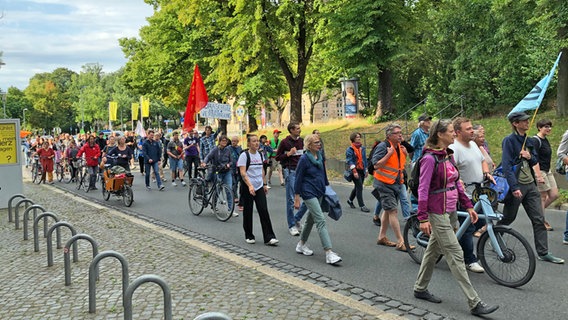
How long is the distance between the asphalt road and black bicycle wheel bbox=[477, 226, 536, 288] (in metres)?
0.11

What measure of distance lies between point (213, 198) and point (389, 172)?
14.4ft

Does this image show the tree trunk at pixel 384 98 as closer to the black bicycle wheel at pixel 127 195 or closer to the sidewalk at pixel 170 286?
the black bicycle wheel at pixel 127 195

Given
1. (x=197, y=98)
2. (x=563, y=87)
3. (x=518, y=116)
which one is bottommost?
(x=518, y=116)

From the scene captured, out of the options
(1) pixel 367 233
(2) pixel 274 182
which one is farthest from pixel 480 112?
(1) pixel 367 233

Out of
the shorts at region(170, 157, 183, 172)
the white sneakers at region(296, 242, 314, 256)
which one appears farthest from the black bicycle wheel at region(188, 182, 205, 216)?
the shorts at region(170, 157, 183, 172)

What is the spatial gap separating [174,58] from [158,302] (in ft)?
98.7

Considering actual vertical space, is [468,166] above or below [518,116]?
below

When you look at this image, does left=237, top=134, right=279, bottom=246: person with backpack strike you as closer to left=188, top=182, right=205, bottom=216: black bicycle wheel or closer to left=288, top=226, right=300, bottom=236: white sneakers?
left=288, top=226, right=300, bottom=236: white sneakers

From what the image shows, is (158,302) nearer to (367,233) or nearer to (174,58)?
(367,233)

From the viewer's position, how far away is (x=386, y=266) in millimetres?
6562

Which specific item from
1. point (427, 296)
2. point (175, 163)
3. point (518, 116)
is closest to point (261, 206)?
point (427, 296)

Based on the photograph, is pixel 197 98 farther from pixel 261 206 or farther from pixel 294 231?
pixel 261 206

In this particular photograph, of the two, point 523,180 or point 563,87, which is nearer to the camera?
point 523,180

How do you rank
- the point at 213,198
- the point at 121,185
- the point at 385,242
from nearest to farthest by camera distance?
1. the point at 385,242
2. the point at 213,198
3. the point at 121,185
